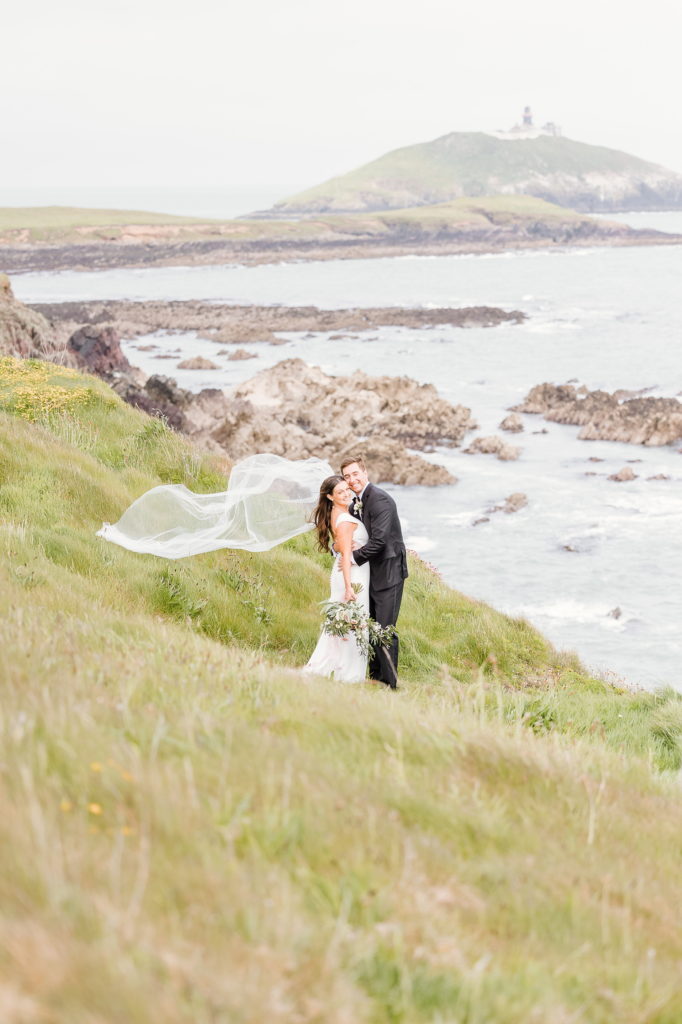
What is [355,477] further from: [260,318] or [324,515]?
[260,318]

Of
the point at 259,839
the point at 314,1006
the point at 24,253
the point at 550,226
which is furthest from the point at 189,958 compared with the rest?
the point at 550,226

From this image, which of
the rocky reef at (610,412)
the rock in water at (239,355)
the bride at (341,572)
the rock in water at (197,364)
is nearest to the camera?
the bride at (341,572)

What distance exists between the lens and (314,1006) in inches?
84.0

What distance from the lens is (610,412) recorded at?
3925 cm

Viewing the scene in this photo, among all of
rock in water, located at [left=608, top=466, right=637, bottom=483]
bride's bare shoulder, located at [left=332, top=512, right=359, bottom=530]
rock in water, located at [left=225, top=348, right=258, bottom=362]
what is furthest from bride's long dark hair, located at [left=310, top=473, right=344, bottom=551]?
rock in water, located at [left=225, top=348, right=258, bottom=362]

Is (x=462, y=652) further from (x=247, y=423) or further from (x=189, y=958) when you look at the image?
(x=247, y=423)

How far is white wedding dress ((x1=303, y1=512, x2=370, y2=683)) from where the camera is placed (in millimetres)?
10000

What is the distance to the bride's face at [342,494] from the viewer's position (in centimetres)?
989

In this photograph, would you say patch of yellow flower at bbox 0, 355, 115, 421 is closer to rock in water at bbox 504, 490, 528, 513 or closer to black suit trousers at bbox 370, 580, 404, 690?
black suit trousers at bbox 370, 580, 404, 690

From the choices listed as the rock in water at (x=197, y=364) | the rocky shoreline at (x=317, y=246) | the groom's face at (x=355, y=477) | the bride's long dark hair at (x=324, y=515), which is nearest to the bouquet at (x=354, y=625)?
the bride's long dark hair at (x=324, y=515)

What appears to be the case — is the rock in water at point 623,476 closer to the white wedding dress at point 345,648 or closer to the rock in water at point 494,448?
the rock in water at point 494,448

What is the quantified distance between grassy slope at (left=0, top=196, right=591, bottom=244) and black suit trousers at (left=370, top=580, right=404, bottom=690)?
164 meters

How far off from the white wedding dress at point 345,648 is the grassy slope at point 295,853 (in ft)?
13.6

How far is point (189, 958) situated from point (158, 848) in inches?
21.8
